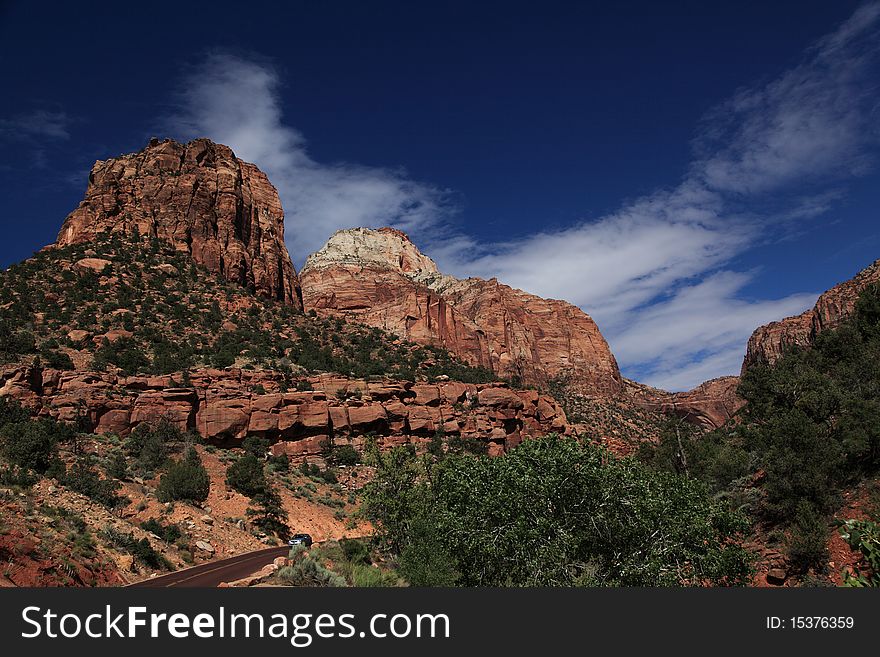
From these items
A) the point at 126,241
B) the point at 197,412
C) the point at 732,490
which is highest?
the point at 126,241

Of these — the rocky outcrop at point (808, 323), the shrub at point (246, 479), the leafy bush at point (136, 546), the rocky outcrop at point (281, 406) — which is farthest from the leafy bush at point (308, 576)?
the rocky outcrop at point (808, 323)

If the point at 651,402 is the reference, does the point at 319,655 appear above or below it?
below

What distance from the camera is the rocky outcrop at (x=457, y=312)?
112 m

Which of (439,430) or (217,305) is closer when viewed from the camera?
(439,430)

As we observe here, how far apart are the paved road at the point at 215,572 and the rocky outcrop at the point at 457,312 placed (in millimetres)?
78491

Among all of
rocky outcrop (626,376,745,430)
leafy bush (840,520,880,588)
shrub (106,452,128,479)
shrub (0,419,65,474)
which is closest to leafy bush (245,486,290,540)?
shrub (106,452,128,479)

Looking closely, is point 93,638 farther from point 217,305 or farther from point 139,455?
point 217,305

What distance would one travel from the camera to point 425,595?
5.65 metres

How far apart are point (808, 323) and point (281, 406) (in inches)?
5970

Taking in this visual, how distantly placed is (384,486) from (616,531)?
1243 centimetres

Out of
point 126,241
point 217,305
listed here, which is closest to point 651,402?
point 217,305

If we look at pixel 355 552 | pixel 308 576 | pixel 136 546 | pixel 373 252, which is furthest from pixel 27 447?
pixel 373 252

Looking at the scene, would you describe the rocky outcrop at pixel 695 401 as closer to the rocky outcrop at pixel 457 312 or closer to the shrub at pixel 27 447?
the rocky outcrop at pixel 457 312

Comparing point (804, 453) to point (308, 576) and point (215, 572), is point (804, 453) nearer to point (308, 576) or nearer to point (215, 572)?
point (308, 576)
